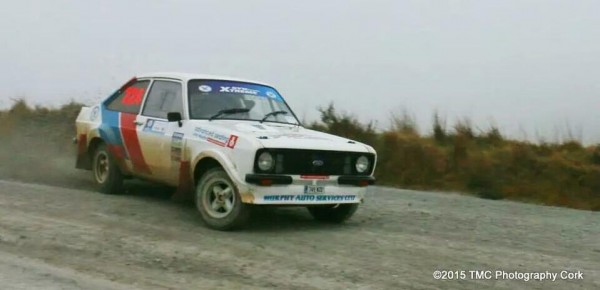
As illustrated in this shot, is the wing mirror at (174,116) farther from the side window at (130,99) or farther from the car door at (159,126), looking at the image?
the side window at (130,99)

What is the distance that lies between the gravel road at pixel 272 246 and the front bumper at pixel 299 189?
349mm

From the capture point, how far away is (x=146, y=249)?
6.62 m

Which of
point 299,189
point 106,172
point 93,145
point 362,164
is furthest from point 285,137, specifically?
point 93,145

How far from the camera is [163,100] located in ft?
29.3

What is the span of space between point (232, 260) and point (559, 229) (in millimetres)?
4123

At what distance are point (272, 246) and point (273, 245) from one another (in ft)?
0.16

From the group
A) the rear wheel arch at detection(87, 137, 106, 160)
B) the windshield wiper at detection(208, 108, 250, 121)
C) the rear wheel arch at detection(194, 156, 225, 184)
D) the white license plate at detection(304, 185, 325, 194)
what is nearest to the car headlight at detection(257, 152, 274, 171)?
the white license plate at detection(304, 185, 325, 194)

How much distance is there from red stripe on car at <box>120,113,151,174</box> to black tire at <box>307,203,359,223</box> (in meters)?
2.03

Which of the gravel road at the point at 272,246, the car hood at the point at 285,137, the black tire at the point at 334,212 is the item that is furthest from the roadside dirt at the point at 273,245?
the car hood at the point at 285,137

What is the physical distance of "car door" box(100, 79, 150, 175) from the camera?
902 centimetres

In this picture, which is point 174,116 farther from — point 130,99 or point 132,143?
point 130,99

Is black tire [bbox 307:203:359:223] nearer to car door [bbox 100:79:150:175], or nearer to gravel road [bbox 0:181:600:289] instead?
gravel road [bbox 0:181:600:289]

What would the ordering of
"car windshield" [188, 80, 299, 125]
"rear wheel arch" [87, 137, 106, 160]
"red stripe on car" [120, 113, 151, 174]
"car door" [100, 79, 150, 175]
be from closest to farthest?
"car windshield" [188, 80, 299, 125], "red stripe on car" [120, 113, 151, 174], "car door" [100, 79, 150, 175], "rear wheel arch" [87, 137, 106, 160]

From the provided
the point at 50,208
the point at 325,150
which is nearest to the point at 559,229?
the point at 325,150
